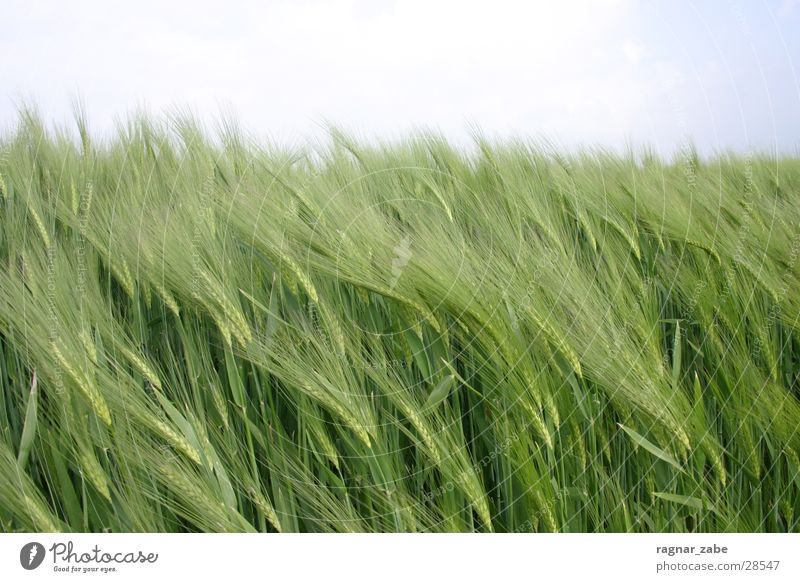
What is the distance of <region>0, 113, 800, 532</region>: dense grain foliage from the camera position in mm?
958

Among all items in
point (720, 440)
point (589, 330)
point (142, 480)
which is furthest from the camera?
point (720, 440)

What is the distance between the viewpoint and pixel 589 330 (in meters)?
1.06

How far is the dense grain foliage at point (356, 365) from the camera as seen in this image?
958 mm

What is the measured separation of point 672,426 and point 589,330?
0.21m

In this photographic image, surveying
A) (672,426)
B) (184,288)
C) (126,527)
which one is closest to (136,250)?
(184,288)

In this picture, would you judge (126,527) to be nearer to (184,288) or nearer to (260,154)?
(184,288)
